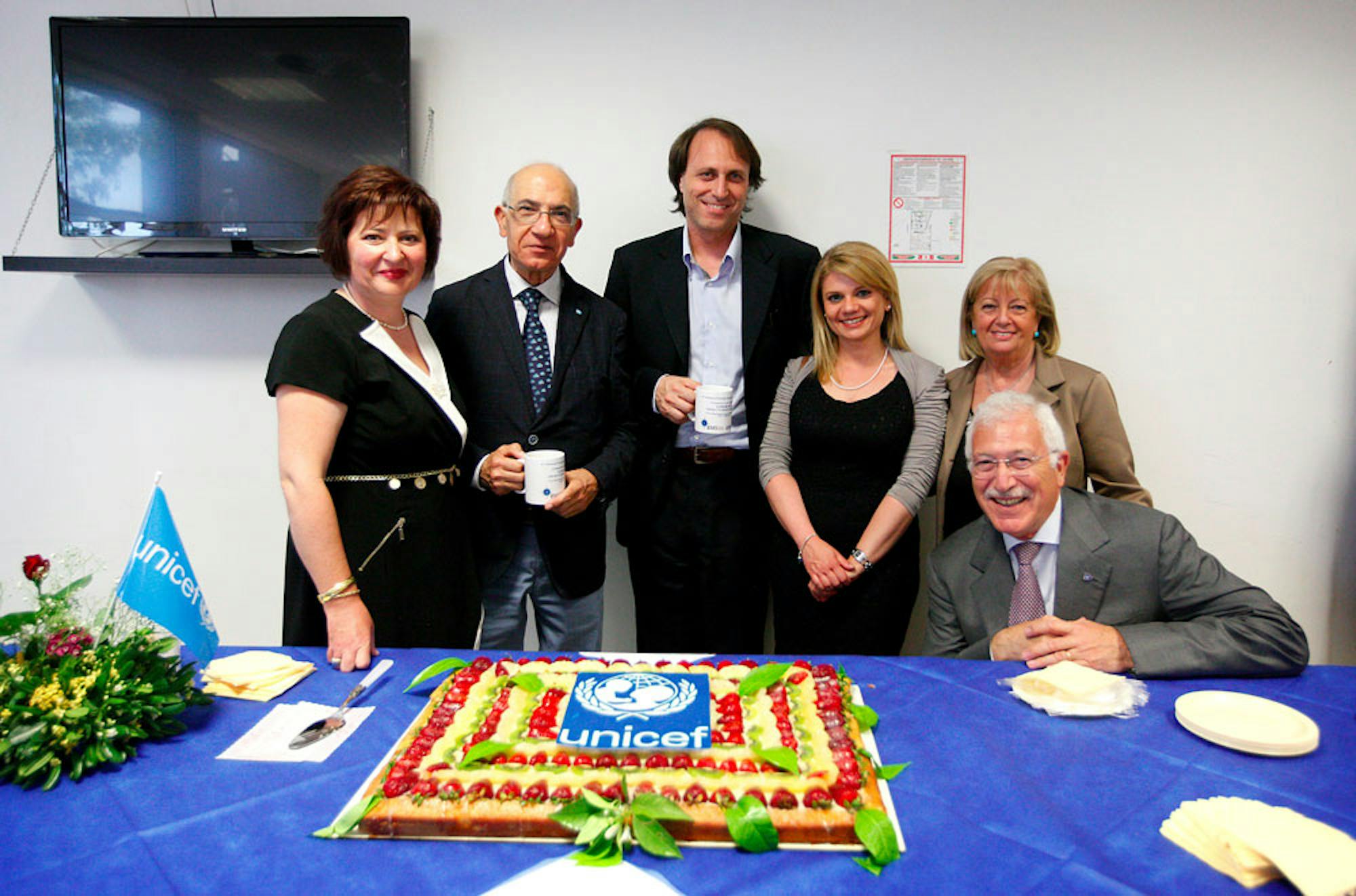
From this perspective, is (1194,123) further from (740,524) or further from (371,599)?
(371,599)

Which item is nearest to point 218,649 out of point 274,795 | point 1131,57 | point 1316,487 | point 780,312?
point 274,795

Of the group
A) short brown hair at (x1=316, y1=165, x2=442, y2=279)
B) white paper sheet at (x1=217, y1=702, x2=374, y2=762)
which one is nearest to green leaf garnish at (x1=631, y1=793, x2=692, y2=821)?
white paper sheet at (x1=217, y1=702, x2=374, y2=762)

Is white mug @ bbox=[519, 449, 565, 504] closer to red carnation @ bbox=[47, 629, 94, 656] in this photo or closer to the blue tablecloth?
the blue tablecloth

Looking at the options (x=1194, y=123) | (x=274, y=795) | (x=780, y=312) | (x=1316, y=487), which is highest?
(x=1194, y=123)

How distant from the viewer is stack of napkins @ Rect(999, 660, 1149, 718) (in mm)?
1337

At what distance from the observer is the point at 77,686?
1182 millimetres

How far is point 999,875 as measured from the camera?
969 millimetres

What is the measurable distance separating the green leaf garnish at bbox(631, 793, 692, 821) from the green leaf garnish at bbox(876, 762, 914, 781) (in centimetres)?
30

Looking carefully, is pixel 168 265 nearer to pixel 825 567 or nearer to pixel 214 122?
pixel 214 122

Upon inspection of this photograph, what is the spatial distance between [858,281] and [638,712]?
58.1 inches

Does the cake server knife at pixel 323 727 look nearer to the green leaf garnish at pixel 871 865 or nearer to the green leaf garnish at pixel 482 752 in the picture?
the green leaf garnish at pixel 482 752

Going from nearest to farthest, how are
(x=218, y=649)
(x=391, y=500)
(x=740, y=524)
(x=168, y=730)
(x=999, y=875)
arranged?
(x=999, y=875), (x=168, y=730), (x=218, y=649), (x=391, y=500), (x=740, y=524)

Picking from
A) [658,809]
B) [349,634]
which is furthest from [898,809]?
[349,634]

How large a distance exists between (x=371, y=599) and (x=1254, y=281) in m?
3.05
